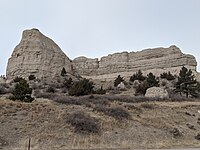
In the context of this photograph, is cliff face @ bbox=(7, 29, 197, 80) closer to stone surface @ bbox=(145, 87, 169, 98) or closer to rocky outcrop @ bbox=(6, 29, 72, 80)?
rocky outcrop @ bbox=(6, 29, 72, 80)

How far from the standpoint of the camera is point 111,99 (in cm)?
3575

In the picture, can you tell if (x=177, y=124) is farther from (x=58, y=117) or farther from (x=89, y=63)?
(x=89, y=63)

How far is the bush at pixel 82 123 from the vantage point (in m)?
22.5

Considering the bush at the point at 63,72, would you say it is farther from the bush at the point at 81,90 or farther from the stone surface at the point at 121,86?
the bush at the point at 81,90

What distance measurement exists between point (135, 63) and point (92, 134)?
54464mm

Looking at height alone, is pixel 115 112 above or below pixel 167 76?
below

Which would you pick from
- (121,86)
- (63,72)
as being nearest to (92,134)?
(121,86)

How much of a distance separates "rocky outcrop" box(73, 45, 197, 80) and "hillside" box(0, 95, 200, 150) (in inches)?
1617

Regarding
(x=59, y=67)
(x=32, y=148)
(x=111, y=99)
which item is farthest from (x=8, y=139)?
(x=59, y=67)

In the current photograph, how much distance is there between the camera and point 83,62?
80875 millimetres

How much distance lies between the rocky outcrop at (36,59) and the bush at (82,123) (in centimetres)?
4343

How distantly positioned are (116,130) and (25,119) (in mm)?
6406

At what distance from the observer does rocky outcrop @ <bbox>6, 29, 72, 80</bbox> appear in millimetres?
69062

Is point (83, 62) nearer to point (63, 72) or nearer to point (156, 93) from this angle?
point (63, 72)
